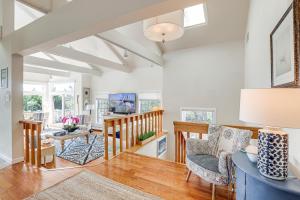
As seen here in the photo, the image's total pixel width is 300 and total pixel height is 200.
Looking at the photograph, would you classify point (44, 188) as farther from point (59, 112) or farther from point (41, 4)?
point (59, 112)

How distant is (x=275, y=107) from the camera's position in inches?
37.1

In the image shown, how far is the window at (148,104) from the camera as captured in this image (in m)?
6.59

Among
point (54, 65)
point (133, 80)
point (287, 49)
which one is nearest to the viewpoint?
point (287, 49)

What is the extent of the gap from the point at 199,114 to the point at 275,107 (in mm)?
4251

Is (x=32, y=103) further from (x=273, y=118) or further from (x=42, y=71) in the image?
(x=273, y=118)

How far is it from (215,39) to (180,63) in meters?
1.21

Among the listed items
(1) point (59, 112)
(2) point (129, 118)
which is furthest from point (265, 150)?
(1) point (59, 112)

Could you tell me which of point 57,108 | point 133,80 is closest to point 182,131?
point 133,80

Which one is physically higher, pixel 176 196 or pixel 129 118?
pixel 129 118

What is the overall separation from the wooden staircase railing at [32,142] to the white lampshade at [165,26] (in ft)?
8.00

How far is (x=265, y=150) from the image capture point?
3.62 ft

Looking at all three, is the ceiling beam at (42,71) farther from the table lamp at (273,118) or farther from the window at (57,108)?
the table lamp at (273,118)

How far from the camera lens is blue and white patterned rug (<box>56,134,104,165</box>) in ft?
13.5

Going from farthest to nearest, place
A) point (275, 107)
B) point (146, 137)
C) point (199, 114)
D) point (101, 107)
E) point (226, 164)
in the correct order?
point (101, 107)
point (199, 114)
point (146, 137)
point (226, 164)
point (275, 107)
